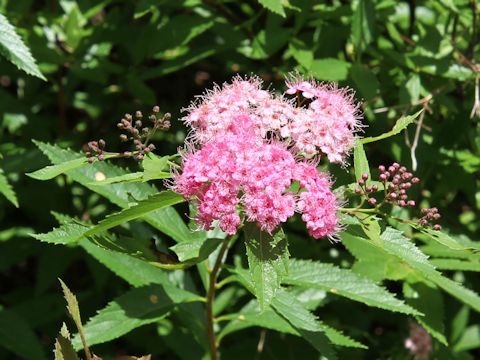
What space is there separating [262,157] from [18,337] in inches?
54.2

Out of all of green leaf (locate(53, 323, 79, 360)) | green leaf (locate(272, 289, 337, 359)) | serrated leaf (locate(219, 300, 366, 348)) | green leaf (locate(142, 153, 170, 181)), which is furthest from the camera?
serrated leaf (locate(219, 300, 366, 348))

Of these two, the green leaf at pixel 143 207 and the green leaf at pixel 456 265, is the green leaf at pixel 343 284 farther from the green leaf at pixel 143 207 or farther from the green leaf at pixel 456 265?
the green leaf at pixel 143 207

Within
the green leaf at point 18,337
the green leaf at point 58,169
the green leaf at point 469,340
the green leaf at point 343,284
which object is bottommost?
the green leaf at point 469,340

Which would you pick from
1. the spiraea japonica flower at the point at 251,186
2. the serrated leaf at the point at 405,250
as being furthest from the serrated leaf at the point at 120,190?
the serrated leaf at the point at 405,250

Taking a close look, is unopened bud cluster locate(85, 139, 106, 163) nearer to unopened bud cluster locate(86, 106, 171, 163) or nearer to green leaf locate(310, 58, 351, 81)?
unopened bud cluster locate(86, 106, 171, 163)

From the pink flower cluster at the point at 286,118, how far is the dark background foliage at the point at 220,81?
0.61 m

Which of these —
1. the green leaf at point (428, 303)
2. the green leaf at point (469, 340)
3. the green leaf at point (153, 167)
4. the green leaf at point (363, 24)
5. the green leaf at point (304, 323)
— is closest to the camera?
the green leaf at point (153, 167)

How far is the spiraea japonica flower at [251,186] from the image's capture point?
5.26 ft

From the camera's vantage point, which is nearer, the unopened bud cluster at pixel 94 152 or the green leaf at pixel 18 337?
the unopened bud cluster at pixel 94 152

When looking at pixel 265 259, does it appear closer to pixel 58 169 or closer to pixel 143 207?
pixel 143 207

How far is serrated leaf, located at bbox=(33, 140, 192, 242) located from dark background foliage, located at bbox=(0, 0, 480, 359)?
1.64 ft

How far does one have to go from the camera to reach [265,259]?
166cm

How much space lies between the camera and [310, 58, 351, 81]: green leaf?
257 cm

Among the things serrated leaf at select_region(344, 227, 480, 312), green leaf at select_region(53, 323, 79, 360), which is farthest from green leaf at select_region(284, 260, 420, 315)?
green leaf at select_region(53, 323, 79, 360)
